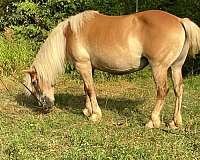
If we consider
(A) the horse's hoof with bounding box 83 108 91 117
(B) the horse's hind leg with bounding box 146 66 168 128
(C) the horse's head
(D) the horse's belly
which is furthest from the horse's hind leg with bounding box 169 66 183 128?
(C) the horse's head

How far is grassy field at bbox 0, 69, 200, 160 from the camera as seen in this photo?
16.1ft

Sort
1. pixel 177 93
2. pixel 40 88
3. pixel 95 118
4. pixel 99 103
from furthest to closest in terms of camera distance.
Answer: pixel 99 103 < pixel 40 88 < pixel 95 118 < pixel 177 93

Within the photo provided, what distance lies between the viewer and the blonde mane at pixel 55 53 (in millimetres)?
6871

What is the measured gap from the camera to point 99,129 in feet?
19.9

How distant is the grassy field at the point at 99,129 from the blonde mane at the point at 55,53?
0.68 meters

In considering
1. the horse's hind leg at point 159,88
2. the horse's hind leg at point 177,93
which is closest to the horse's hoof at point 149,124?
the horse's hind leg at point 159,88

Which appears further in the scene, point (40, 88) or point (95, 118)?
point (40, 88)

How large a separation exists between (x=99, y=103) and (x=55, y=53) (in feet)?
4.97

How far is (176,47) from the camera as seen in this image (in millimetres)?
6109

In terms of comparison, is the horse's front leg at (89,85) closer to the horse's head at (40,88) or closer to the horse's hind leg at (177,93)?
the horse's head at (40,88)

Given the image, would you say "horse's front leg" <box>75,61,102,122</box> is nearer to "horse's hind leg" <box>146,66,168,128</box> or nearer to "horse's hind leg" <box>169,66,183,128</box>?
"horse's hind leg" <box>146,66,168,128</box>

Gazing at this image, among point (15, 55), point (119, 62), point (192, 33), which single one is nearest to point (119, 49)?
point (119, 62)

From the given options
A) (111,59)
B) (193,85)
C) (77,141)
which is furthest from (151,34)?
(193,85)

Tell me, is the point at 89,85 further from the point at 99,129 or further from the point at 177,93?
the point at 177,93
